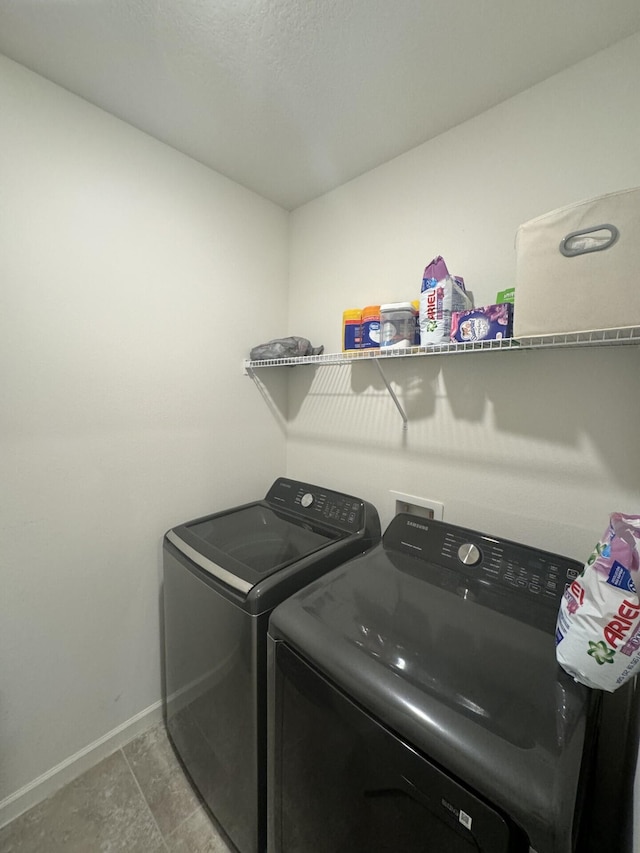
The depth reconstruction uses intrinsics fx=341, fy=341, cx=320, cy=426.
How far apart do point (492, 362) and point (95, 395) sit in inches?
61.3

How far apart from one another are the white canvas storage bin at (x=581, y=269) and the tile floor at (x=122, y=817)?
6.54 feet

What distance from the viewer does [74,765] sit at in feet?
4.52

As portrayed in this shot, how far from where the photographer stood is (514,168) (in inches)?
47.8

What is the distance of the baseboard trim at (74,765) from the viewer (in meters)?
1.25

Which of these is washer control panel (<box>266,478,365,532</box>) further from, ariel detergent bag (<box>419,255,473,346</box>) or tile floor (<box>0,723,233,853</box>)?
tile floor (<box>0,723,233,853</box>)

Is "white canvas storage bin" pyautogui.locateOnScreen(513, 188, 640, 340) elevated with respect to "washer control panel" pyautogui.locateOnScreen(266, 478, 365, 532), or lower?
elevated

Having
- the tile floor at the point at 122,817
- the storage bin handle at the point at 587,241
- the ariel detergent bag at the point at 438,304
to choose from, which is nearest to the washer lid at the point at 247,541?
the ariel detergent bag at the point at 438,304

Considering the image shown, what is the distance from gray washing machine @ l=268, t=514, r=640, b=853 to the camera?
1.90ft

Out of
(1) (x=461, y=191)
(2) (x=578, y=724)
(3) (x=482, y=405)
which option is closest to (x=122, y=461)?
(3) (x=482, y=405)

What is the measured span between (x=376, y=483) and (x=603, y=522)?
86 centimetres

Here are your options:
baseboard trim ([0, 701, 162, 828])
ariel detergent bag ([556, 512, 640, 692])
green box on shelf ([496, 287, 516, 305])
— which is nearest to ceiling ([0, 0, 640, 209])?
green box on shelf ([496, 287, 516, 305])

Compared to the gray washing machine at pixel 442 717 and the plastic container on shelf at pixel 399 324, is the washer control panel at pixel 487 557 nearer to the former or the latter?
the gray washing machine at pixel 442 717

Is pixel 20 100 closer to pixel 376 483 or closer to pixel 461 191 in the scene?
pixel 461 191

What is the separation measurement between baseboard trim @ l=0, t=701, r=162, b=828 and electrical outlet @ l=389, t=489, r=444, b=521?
1.51 meters
